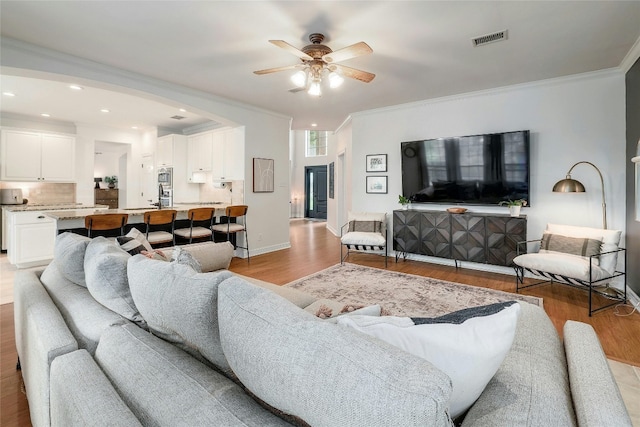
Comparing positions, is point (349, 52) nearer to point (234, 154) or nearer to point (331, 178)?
point (234, 154)

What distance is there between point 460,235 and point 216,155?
4.69 metres

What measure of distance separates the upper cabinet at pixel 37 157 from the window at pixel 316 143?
7.13 metres

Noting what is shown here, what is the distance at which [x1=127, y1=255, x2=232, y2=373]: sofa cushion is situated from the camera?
2.96ft

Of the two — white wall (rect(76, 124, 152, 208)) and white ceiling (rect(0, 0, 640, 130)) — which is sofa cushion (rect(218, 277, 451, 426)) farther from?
white wall (rect(76, 124, 152, 208))

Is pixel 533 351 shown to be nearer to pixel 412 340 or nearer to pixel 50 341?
pixel 412 340

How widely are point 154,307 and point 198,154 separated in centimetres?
609

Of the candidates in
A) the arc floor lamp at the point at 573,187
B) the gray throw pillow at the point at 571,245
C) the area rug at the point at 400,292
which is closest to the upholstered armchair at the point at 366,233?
the area rug at the point at 400,292

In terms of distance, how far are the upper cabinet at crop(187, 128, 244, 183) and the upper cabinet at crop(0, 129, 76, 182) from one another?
234cm

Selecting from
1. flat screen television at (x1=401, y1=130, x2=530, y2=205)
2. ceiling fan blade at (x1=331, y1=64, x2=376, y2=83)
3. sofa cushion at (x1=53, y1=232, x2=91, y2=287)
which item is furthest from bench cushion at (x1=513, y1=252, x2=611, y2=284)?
sofa cushion at (x1=53, y1=232, x2=91, y2=287)

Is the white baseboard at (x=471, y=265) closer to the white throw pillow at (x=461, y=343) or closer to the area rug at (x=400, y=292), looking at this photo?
the area rug at (x=400, y=292)

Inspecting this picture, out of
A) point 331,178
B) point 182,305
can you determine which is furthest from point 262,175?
point 182,305

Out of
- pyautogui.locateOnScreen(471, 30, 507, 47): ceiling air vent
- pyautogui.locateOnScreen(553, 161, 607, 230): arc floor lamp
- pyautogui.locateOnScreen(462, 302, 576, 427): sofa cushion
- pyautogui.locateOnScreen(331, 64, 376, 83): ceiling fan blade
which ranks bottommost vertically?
pyautogui.locateOnScreen(462, 302, 576, 427): sofa cushion

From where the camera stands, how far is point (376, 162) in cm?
560

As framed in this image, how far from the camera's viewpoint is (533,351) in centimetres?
112
